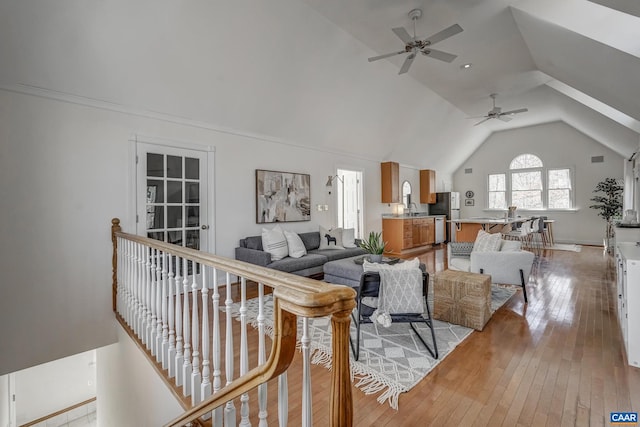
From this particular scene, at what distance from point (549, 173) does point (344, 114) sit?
751 cm

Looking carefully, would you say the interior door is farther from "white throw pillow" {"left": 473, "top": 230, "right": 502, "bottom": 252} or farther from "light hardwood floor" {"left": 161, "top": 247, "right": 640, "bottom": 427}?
"light hardwood floor" {"left": 161, "top": 247, "right": 640, "bottom": 427}

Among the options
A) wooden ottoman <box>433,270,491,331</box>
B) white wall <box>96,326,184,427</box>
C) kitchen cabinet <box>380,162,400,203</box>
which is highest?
kitchen cabinet <box>380,162,400,203</box>

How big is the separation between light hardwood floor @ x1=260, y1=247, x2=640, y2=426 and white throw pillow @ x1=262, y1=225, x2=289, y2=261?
2316 millimetres

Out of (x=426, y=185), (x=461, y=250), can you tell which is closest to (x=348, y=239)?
(x=461, y=250)

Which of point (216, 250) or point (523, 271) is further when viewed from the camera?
point (216, 250)

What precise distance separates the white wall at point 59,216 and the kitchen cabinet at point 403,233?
5707mm

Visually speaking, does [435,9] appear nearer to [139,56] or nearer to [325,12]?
[325,12]

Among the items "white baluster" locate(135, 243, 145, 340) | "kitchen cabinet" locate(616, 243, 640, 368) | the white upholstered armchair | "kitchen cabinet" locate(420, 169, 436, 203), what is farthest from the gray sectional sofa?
"kitchen cabinet" locate(420, 169, 436, 203)

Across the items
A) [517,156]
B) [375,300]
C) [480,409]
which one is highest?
[517,156]

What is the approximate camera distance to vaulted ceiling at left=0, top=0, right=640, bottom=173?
110 inches

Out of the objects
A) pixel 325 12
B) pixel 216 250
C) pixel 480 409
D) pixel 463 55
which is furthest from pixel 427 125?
pixel 480 409

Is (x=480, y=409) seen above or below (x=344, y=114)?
below

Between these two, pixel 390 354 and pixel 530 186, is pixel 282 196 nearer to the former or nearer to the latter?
pixel 390 354

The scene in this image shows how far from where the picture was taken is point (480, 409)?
74.1 inches
